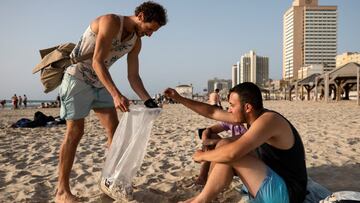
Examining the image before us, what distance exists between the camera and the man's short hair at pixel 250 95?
221 centimetres

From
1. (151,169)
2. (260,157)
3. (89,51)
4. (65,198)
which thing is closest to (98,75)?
(89,51)

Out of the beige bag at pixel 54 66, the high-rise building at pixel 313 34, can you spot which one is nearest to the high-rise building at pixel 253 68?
the high-rise building at pixel 313 34

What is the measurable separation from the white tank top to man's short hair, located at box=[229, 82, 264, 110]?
1014 millimetres

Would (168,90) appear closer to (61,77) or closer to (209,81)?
(61,77)

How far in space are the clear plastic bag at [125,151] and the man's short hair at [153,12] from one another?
0.67 metres

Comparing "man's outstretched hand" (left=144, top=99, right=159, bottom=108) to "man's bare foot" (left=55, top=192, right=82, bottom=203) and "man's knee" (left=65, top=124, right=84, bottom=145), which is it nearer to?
"man's knee" (left=65, top=124, right=84, bottom=145)

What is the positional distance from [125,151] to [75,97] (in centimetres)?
57

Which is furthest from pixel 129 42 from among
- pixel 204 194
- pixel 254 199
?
pixel 254 199

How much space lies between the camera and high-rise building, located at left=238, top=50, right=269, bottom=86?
128525 millimetres

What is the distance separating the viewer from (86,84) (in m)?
2.80

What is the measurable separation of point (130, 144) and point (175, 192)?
66 centimetres

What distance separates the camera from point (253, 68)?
421 feet

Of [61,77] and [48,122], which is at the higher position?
[61,77]

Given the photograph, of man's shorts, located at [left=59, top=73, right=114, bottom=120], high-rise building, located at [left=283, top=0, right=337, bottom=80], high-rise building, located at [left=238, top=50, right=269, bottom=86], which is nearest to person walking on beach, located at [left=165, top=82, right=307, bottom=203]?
man's shorts, located at [left=59, top=73, right=114, bottom=120]
